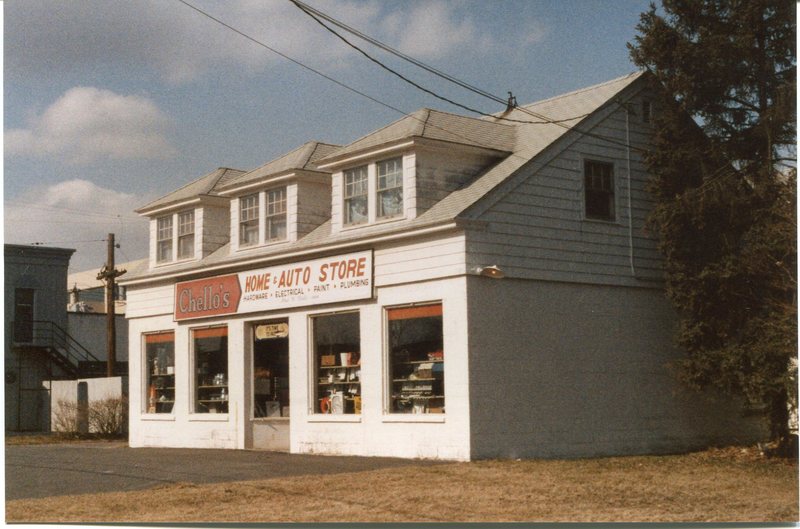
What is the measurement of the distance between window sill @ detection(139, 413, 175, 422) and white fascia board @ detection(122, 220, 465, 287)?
3.16m

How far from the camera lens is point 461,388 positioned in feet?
65.1

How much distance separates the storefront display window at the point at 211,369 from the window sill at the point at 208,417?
0.12m

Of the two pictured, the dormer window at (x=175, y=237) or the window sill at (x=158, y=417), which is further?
the dormer window at (x=175, y=237)

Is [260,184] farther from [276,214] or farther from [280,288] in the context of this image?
[280,288]

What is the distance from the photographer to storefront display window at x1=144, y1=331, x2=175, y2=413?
2717cm

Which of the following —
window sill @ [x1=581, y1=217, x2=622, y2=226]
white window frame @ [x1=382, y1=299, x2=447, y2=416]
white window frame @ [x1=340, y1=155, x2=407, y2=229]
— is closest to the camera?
white window frame @ [x1=382, y1=299, x2=447, y2=416]

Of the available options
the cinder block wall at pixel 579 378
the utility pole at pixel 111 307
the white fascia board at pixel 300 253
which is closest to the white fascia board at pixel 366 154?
the white fascia board at pixel 300 253

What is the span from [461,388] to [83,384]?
18672mm

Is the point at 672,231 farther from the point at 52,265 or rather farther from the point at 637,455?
the point at 52,265

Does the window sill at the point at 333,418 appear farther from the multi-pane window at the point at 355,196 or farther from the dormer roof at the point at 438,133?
the dormer roof at the point at 438,133

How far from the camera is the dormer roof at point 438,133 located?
2198cm

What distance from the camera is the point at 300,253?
23.0m

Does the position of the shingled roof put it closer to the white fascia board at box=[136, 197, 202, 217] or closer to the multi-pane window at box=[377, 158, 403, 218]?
the multi-pane window at box=[377, 158, 403, 218]

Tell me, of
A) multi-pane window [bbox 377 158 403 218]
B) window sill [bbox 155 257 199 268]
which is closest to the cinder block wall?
multi-pane window [bbox 377 158 403 218]
